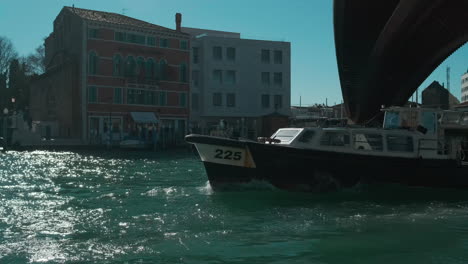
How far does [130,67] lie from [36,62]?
A: 2796cm

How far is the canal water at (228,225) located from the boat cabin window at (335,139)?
1.45m

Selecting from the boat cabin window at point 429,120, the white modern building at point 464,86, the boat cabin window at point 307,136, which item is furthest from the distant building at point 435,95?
the white modern building at point 464,86

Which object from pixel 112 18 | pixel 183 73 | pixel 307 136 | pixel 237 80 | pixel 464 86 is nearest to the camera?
pixel 307 136

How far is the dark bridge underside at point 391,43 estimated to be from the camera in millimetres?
20969

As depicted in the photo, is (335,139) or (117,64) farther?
(117,64)

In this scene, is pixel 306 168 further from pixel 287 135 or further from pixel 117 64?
pixel 117 64

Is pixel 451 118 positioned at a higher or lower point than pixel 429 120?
higher

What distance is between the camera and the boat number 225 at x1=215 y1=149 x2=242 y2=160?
Result: 15.9m

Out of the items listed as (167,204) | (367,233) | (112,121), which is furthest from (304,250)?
(112,121)

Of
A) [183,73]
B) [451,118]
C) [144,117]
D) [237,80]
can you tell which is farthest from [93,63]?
[451,118]

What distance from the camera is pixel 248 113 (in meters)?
64.1

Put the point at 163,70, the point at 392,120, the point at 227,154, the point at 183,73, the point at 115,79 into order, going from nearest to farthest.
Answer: the point at 227,154, the point at 392,120, the point at 115,79, the point at 163,70, the point at 183,73

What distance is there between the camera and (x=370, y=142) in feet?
54.4

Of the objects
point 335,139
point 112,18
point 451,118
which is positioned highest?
point 112,18
